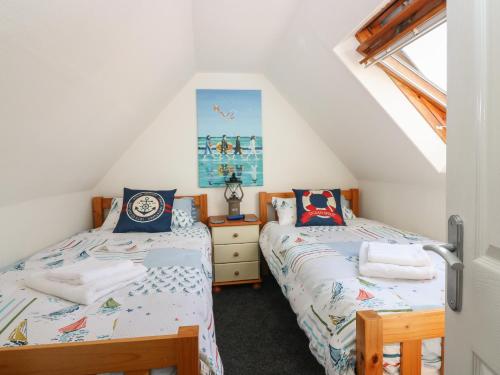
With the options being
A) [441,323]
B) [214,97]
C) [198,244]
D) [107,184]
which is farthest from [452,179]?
[107,184]

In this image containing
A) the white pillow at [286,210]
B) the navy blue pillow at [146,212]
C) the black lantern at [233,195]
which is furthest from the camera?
the black lantern at [233,195]

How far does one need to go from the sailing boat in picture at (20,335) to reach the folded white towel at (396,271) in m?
1.37

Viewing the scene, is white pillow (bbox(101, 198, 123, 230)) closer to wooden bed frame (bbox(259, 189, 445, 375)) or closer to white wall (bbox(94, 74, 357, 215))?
white wall (bbox(94, 74, 357, 215))

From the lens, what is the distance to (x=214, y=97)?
2.94 meters

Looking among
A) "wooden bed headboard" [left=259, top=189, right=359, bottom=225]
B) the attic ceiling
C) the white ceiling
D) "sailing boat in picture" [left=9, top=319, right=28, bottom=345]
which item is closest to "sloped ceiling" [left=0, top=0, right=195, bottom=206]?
the attic ceiling

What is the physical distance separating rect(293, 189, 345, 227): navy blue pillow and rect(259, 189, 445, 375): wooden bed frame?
1640 millimetres

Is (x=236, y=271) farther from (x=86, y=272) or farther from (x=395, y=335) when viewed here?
(x=395, y=335)

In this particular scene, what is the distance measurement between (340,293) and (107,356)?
93 centimetres

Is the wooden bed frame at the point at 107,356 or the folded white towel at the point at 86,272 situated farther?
the folded white towel at the point at 86,272

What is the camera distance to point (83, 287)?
116cm

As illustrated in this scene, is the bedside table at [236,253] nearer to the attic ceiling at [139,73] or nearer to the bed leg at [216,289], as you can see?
the bed leg at [216,289]

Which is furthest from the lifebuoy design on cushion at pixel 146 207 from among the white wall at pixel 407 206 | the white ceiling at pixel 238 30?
the white wall at pixel 407 206

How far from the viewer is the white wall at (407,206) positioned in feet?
6.99

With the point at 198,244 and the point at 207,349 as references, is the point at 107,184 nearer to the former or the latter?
the point at 198,244
